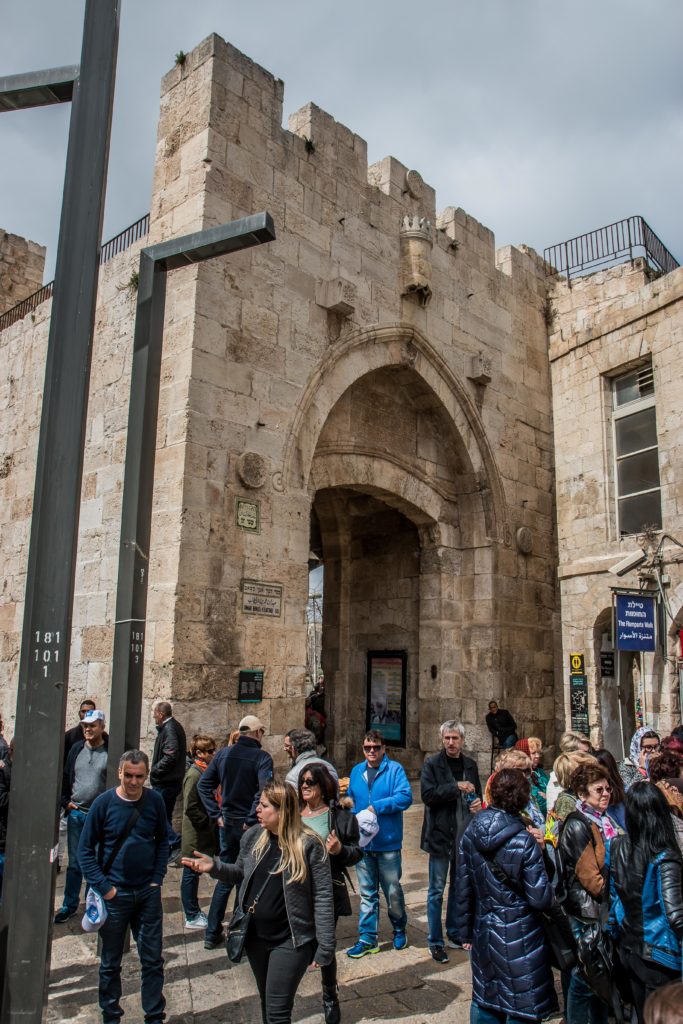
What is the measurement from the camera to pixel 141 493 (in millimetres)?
4777

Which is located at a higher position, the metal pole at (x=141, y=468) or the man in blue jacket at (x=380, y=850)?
the metal pole at (x=141, y=468)

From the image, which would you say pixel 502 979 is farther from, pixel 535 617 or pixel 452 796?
pixel 535 617

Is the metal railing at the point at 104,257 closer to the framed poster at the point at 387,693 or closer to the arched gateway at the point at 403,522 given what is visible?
the arched gateway at the point at 403,522

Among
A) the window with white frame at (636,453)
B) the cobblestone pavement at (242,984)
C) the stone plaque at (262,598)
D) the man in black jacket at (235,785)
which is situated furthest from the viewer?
the window with white frame at (636,453)

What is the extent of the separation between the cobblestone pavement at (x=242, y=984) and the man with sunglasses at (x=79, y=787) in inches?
7.4

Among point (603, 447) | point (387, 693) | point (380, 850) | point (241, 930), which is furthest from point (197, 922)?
point (603, 447)

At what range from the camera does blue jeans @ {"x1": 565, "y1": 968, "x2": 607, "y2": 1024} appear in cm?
358

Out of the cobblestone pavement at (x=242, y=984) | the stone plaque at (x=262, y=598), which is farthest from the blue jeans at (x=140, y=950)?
the stone plaque at (x=262, y=598)

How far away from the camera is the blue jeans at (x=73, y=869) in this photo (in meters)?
5.59

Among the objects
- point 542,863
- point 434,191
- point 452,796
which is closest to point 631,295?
point 434,191

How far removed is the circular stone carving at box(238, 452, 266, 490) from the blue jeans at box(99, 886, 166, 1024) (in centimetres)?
477

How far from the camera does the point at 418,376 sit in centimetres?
1086

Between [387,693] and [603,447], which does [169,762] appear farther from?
[603,447]

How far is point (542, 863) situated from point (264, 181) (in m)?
8.04
